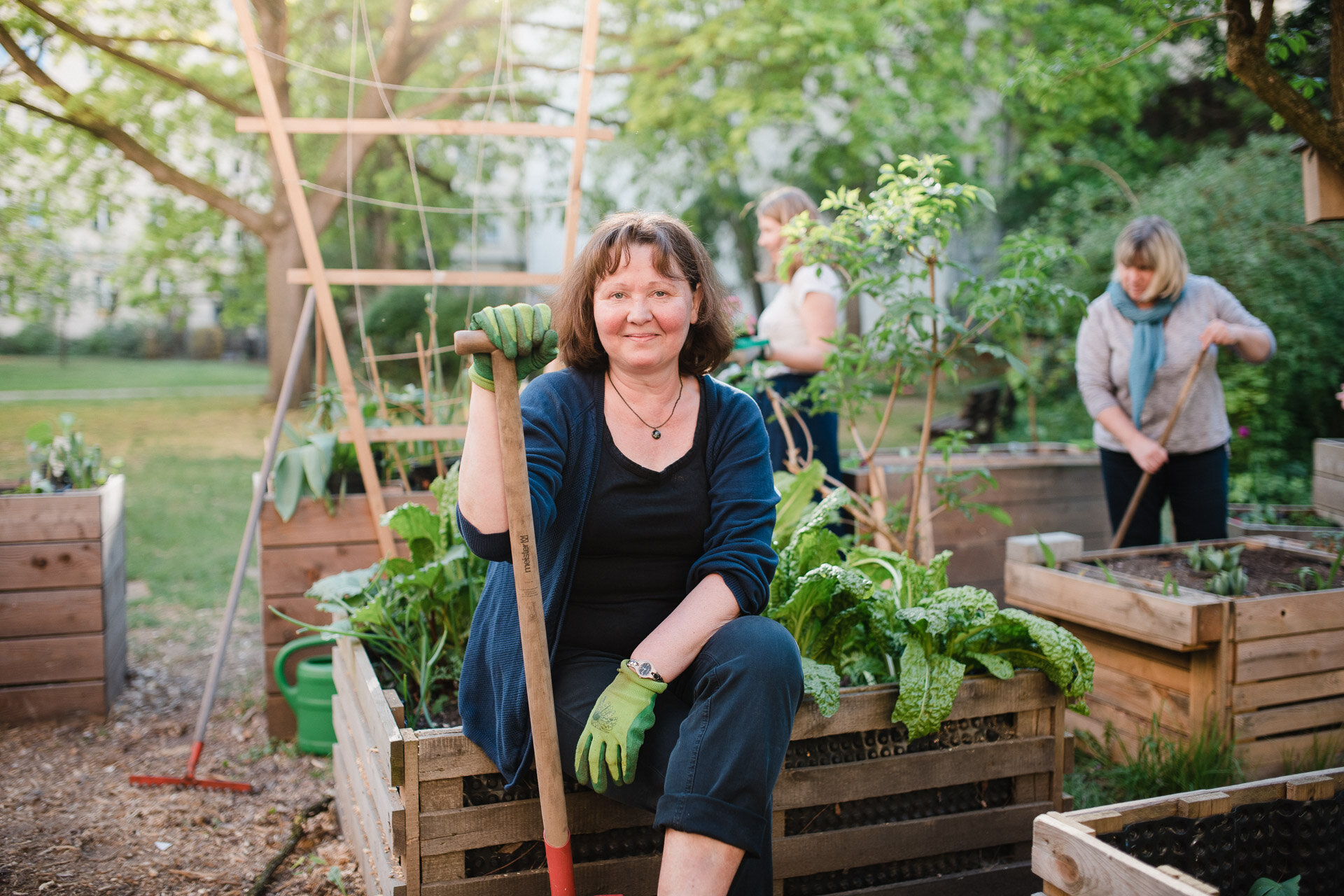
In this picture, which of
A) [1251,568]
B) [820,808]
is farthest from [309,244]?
[1251,568]

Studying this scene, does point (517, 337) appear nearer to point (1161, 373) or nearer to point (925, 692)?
point (925, 692)

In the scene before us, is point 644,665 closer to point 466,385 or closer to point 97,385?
point 466,385

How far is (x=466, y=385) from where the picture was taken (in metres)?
3.62

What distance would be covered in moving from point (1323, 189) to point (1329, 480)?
1863 mm

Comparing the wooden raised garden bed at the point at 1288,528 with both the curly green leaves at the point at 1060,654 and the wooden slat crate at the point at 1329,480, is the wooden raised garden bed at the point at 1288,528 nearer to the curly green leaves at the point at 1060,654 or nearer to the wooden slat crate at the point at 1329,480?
the wooden slat crate at the point at 1329,480

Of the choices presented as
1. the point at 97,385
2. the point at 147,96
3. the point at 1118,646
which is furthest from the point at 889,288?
the point at 97,385

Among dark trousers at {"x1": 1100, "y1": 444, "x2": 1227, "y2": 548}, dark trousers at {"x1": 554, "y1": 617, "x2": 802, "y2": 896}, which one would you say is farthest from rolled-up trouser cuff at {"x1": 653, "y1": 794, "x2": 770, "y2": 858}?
dark trousers at {"x1": 1100, "y1": 444, "x2": 1227, "y2": 548}

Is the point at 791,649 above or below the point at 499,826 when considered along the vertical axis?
above

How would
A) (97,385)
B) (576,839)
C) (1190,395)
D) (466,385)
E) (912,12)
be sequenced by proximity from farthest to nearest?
(97,385) → (912,12) → (466,385) → (1190,395) → (576,839)

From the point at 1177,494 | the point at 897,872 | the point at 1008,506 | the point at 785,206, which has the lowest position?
the point at 897,872

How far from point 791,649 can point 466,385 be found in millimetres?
2350

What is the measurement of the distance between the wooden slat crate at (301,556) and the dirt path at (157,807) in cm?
26

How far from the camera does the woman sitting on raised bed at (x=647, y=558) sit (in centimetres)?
145

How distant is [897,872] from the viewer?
1.86 m
